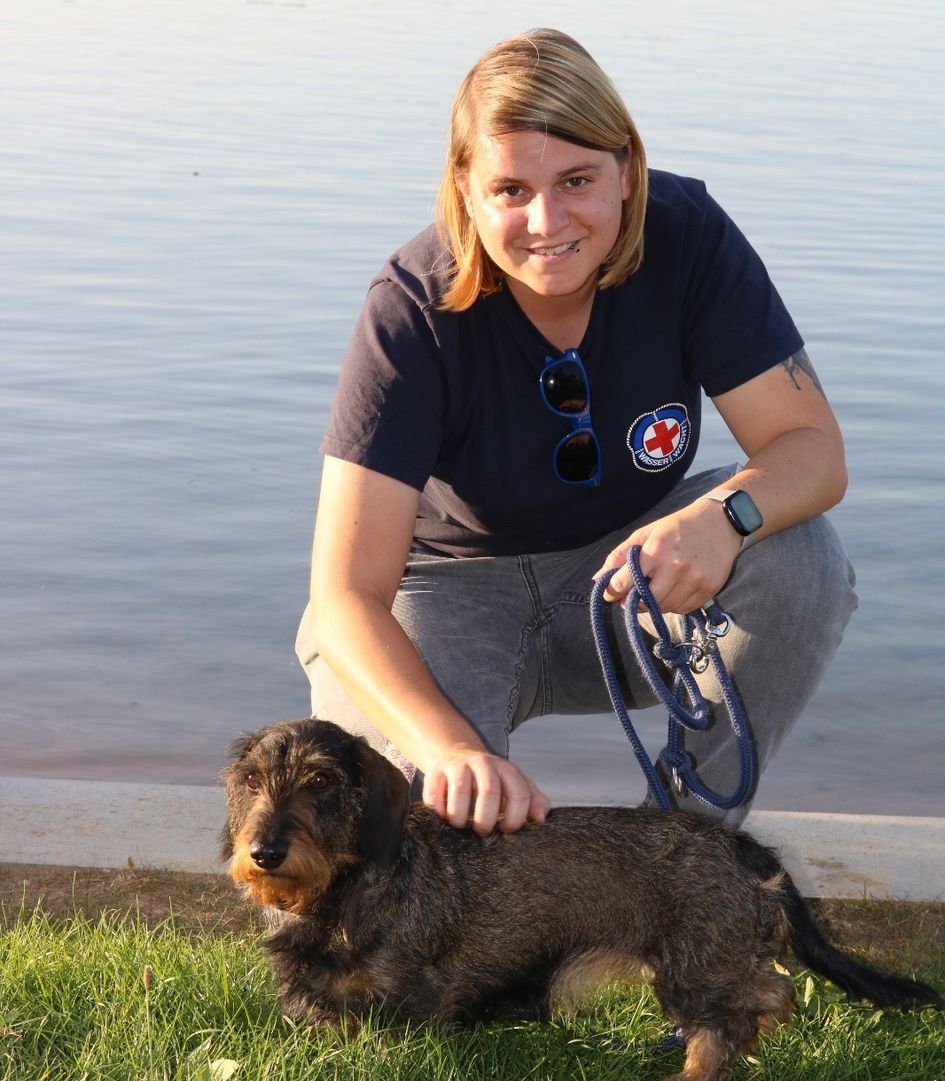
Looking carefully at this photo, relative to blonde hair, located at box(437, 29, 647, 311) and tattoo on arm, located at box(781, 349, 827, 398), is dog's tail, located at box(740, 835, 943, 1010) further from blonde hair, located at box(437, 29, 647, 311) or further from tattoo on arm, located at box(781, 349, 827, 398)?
blonde hair, located at box(437, 29, 647, 311)

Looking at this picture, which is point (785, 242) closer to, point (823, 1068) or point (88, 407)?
point (88, 407)

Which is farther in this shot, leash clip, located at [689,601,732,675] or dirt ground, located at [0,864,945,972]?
dirt ground, located at [0,864,945,972]

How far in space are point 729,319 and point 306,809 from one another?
1.88m

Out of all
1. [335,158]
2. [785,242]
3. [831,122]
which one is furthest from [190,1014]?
[831,122]

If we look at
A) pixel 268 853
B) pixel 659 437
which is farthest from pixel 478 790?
pixel 659 437

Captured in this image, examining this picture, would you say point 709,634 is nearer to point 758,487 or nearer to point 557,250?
point 758,487

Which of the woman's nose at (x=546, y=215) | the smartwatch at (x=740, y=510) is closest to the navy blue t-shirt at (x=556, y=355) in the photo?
the woman's nose at (x=546, y=215)

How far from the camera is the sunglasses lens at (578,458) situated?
435 centimetres

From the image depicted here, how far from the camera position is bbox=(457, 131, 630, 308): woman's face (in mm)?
3953

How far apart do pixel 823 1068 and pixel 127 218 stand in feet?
42.2

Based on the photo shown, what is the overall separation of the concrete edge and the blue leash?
111cm

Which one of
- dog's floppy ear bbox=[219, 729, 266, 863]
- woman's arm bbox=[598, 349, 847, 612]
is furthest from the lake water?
dog's floppy ear bbox=[219, 729, 266, 863]

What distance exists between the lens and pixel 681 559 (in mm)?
3703

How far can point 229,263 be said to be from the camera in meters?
13.6
